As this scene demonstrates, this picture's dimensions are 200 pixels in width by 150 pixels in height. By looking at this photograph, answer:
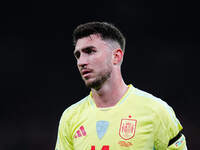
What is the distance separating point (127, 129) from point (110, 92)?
0.36 metres

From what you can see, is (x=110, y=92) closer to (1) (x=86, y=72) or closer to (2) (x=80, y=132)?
(1) (x=86, y=72)

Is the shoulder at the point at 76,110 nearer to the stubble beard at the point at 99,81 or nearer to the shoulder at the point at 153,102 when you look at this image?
the stubble beard at the point at 99,81

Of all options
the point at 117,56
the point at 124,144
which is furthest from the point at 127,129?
the point at 117,56

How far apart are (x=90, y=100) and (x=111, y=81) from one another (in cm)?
29

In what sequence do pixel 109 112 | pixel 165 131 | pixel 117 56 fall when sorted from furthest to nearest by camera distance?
pixel 117 56, pixel 109 112, pixel 165 131

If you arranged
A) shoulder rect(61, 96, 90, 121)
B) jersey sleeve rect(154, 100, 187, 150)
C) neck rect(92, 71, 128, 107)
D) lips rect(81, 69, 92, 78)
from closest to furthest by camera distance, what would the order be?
jersey sleeve rect(154, 100, 187, 150), lips rect(81, 69, 92, 78), neck rect(92, 71, 128, 107), shoulder rect(61, 96, 90, 121)

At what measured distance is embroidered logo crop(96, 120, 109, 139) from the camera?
2807mm

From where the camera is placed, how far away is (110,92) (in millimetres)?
2924

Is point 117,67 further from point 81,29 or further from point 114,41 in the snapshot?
point 81,29

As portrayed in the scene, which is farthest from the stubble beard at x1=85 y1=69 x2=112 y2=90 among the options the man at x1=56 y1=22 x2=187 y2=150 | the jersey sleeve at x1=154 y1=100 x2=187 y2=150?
the jersey sleeve at x1=154 y1=100 x2=187 y2=150

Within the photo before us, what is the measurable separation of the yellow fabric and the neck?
0.14 ft

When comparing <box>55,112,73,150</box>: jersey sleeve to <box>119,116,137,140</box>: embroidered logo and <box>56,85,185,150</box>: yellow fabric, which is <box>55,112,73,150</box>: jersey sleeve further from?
<box>119,116,137,140</box>: embroidered logo

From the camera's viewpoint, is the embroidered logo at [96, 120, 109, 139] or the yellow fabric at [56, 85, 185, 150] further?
the embroidered logo at [96, 120, 109, 139]

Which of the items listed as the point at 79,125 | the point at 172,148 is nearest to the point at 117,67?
the point at 79,125
